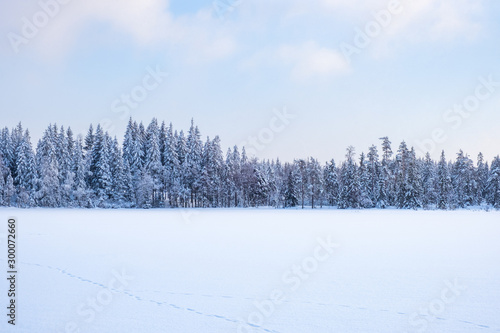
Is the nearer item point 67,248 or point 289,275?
point 289,275

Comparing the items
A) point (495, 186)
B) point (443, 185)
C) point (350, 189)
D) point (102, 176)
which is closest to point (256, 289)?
point (350, 189)

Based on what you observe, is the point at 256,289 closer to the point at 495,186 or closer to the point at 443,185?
the point at 495,186

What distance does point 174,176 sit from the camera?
232 ft

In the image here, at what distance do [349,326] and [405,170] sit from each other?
6184cm

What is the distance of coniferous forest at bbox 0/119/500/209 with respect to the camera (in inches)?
2477

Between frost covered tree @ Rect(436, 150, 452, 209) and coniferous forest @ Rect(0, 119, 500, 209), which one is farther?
frost covered tree @ Rect(436, 150, 452, 209)

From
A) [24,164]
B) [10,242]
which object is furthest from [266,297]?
[24,164]

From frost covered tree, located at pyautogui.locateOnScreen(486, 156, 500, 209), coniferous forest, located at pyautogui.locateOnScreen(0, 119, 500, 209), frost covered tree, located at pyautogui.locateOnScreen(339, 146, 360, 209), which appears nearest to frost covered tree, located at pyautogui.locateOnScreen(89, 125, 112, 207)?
coniferous forest, located at pyautogui.locateOnScreen(0, 119, 500, 209)

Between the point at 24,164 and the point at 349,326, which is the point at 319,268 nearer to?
the point at 349,326

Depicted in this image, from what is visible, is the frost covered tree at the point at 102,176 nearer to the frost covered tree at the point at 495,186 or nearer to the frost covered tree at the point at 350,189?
the frost covered tree at the point at 350,189

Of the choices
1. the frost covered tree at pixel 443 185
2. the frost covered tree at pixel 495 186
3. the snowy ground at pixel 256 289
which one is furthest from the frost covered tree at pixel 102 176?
the frost covered tree at pixel 495 186

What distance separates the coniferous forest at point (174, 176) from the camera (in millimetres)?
62906

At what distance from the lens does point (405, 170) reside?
6097 cm

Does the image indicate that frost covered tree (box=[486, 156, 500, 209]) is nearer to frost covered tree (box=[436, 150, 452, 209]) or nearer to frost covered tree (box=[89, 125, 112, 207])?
frost covered tree (box=[436, 150, 452, 209])
